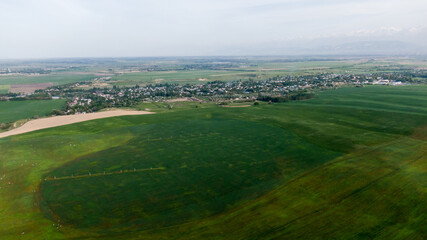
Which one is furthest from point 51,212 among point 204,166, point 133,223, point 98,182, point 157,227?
point 204,166

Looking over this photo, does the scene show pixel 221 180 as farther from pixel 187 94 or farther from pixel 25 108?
pixel 187 94

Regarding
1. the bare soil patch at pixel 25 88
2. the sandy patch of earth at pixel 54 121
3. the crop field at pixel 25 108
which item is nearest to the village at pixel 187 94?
the crop field at pixel 25 108

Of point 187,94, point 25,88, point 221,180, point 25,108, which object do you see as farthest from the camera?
point 25,88

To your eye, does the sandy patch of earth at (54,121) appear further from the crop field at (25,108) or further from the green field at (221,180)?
the crop field at (25,108)

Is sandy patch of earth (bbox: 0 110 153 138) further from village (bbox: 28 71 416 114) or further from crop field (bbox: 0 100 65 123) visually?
village (bbox: 28 71 416 114)

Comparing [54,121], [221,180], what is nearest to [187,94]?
[54,121]

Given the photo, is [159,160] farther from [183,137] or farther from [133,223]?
[133,223]

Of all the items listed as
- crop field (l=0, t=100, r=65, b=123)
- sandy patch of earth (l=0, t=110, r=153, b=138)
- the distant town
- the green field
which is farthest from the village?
the green field
